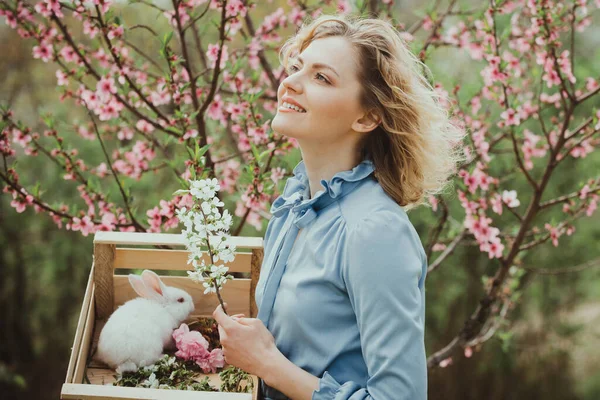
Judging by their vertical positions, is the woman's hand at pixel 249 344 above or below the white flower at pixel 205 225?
below

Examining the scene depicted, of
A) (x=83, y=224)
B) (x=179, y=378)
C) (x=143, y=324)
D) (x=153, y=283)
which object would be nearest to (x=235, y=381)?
(x=179, y=378)

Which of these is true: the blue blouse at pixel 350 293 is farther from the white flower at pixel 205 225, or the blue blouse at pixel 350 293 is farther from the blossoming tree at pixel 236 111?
the blossoming tree at pixel 236 111

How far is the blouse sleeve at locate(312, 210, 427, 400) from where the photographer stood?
1.27m

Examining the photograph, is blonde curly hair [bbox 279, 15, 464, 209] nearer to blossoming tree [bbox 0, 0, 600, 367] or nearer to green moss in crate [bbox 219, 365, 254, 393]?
green moss in crate [bbox 219, 365, 254, 393]

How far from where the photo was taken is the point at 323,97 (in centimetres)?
148

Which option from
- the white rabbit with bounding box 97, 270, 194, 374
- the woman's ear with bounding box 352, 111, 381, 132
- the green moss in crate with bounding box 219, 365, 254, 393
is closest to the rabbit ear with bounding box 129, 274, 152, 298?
the white rabbit with bounding box 97, 270, 194, 374

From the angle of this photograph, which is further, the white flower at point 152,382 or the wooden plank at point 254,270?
the wooden plank at point 254,270

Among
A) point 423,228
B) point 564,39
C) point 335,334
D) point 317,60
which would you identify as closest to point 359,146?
point 317,60

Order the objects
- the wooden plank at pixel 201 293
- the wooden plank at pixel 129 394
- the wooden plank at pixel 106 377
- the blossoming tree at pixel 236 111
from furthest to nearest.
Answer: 1. the blossoming tree at pixel 236 111
2. the wooden plank at pixel 201 293
3. the wooden plank at pixel 106 377
4. the wooden plank at pixel 129 394

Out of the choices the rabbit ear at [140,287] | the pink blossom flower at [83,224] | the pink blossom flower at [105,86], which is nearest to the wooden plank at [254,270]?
the rabbit ear at [140,287]

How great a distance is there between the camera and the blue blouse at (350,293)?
127cm

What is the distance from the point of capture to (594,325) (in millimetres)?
5148

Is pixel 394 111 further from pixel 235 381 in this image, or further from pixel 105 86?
pixel 105 86

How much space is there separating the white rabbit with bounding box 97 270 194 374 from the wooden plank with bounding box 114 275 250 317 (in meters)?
0.04
